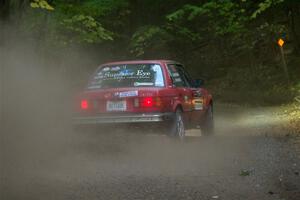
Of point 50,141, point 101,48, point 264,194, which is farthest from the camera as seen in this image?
point 101,48

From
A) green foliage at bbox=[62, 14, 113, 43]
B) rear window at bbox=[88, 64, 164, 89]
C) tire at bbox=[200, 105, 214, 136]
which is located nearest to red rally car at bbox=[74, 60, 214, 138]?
rear window at bbox=[88, 64, 164, 89]

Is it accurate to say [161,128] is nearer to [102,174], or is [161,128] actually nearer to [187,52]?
[102,174]

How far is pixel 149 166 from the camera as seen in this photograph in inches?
374

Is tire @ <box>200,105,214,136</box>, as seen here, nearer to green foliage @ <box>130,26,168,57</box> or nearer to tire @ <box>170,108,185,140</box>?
tire @ <box>170,108,185,140</box>

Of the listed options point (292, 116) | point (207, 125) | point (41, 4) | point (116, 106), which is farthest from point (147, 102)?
point (292, 116)

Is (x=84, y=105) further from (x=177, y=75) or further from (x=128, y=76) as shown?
(x=177, y=75)

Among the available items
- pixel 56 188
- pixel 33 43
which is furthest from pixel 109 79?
pixel 33 43

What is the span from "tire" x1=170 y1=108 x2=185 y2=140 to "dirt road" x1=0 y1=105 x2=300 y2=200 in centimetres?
17

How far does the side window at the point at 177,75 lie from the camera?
12078mm

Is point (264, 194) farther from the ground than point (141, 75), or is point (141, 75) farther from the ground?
point (141, 75)

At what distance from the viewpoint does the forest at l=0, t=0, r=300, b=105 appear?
19.4 metres

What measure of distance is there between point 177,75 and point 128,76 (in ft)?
3.69

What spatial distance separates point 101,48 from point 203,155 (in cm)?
1780

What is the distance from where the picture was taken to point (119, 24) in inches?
1005
